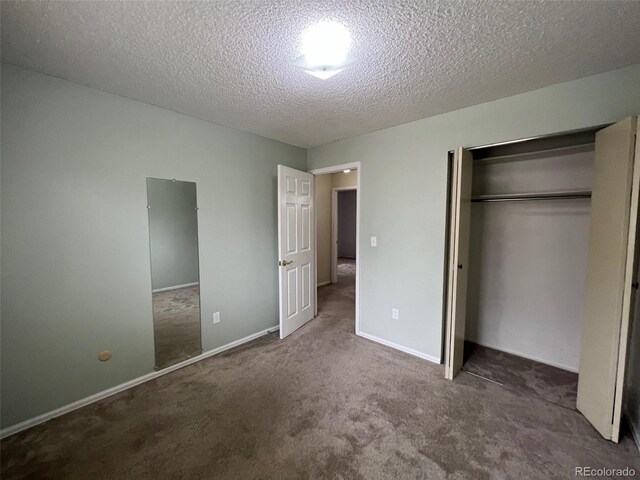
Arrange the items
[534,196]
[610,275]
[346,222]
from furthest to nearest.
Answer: [346,222] < [534,196] < [610,275]

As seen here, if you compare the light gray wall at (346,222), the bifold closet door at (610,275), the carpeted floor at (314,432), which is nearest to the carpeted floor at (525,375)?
the carpeted floor at (314,432)

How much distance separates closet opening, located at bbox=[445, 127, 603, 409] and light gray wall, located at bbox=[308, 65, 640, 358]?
0.78ft

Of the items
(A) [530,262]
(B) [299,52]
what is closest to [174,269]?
(B) [299,52]

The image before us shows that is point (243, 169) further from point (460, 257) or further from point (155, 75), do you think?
point (460, 257)

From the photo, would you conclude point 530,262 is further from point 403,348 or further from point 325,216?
point 325,216

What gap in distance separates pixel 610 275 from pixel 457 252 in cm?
86

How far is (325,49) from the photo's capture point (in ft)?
4.79

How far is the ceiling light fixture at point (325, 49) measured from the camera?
135cm

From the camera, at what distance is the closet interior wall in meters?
2.36

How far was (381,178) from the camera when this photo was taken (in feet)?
9.45

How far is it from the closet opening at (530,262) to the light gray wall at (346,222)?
642 centimetres

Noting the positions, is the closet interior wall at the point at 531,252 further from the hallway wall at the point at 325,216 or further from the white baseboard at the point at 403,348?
the hallway wall at the point at 325,216

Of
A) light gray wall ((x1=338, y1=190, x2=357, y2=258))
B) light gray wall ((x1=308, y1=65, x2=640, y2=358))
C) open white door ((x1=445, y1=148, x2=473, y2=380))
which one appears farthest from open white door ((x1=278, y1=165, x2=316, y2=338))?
light gray wall ((x1=338, y1=190, x2=357, y2=258))

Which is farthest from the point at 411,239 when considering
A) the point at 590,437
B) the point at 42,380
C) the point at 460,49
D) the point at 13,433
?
the point at 13,433
